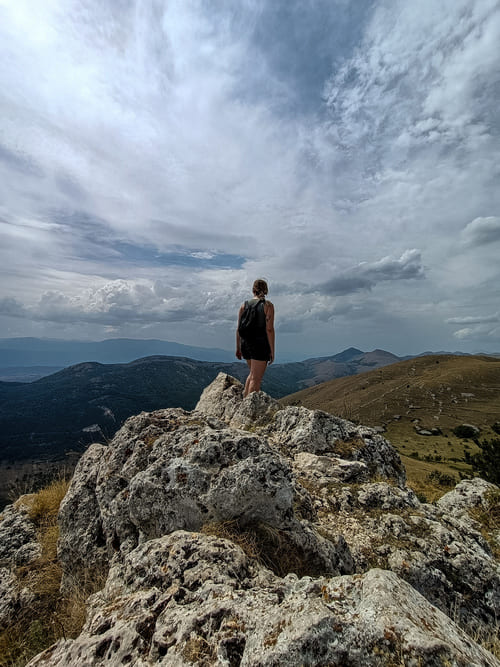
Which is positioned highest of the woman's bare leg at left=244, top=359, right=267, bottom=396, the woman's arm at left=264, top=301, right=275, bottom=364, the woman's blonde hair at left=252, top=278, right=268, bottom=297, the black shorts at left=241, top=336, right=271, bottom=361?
the woman's blonde hair at left=252, top=278, right=268, bottom=297

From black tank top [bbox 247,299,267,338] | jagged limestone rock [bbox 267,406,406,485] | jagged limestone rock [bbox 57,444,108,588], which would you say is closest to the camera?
jagged limestone rock [bbox 57,444,108,588]

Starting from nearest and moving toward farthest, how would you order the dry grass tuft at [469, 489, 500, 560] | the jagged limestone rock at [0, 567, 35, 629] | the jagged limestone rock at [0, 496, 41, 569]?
the jagged limestone rock at [0, 567, 35, 629], the jagged limestone rock at [0, 496, 41, 569], the dry grass tuft at [469, 489, 500, 560]

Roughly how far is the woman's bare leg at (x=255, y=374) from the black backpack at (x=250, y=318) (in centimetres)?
114

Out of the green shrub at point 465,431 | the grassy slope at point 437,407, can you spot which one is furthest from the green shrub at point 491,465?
the green shrub at point 465,431

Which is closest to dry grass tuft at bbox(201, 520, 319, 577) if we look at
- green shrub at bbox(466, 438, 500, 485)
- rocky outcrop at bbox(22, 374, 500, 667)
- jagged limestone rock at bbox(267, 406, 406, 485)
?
rocky outcrop at bbox(22, 374, 500, 667)

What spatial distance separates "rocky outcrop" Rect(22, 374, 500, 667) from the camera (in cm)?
302

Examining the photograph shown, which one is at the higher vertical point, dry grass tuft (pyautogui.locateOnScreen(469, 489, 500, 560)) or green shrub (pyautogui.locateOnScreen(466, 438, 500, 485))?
dry grass tuft (pyautogui.locateOnScreen(469, 489, 500, 560))

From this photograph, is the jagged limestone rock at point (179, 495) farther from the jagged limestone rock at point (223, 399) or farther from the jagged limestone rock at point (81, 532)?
the jagged limestone rock at point (223, 399)

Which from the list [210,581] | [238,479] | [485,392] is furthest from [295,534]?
→ [485,392]

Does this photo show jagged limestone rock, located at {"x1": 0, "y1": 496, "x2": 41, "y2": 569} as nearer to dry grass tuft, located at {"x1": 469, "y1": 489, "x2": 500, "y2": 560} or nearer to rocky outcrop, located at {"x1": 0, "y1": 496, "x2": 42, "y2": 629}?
rocky outcrop, located at {"x1": 0, "y1": 496, "x2": 42, "y2": 629}

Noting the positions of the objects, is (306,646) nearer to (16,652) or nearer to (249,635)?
(249,635)

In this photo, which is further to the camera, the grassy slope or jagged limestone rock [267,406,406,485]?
the grassy slope

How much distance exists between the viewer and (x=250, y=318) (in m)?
11.9

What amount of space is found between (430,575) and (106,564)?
20.5ft
